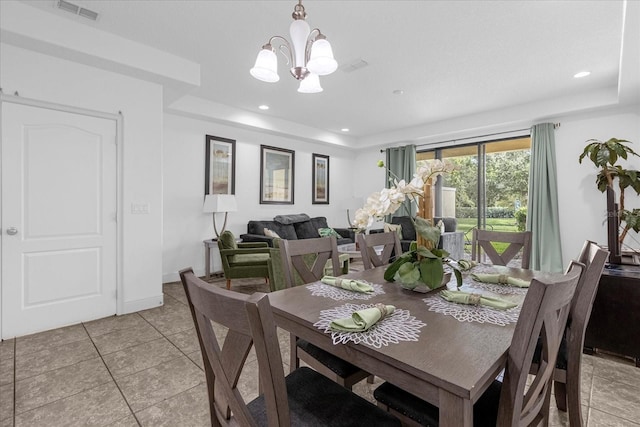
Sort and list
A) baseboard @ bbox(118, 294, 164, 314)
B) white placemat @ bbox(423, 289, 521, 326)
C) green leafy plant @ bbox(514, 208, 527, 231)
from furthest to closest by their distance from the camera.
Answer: green leafy plant @ bbox(514, 208, 527, 231) < baseboard @ bbox(118, 294, 164, 314) < white placemat @ bbox(423, 289, 521, 326)

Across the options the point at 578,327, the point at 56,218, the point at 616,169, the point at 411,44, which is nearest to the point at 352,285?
the point at 578,327

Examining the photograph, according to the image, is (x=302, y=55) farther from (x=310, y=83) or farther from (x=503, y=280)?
(x=503, y=280)

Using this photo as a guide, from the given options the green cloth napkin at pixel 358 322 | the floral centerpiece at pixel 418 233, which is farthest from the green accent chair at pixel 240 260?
the green cloth napkin at pixel 358 322

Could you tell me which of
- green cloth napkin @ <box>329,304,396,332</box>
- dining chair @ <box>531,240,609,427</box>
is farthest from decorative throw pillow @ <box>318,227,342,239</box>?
green cloth napkin @ <box>329,304,396,332</box>

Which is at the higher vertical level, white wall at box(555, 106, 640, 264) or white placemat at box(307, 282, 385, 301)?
white wall at box(555, 106, 640, 264)

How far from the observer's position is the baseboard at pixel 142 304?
3.15 metres

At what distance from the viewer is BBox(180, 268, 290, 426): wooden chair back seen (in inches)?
25.3

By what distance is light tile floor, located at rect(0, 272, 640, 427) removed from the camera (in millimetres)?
1640

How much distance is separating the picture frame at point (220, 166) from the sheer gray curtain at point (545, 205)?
4771mm

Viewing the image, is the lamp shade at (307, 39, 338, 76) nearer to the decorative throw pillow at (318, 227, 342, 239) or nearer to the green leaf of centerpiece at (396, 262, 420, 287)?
the green leaf of centerpiece at (396, 262, 420, 287)

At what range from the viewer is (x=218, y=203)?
438 cm

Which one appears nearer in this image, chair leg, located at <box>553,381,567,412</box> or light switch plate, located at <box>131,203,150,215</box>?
chair leg, located at <box>553,381,567,412</box>

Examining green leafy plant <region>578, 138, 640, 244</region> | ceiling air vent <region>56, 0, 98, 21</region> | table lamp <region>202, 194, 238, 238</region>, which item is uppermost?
ceiling air vent <region>56, 0, 98, 21</region>

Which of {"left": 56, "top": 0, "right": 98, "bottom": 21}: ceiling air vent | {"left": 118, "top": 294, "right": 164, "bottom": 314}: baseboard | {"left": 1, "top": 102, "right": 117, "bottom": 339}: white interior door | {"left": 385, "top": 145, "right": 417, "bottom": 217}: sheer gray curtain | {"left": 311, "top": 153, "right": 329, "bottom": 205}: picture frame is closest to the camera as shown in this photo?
{"left": 56, "top": 0, "right": 98, "bottom": 21}: ceiling air vent
